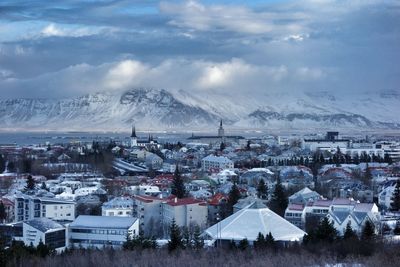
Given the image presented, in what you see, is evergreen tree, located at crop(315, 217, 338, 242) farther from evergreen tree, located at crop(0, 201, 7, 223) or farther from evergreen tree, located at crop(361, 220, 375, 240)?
evergreen tree, located at crop(0, 201, 7, 223)

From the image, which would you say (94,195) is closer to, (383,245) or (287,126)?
(383,245)

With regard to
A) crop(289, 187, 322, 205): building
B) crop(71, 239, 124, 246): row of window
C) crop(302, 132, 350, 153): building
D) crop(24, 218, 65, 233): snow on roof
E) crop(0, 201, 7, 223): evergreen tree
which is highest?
crop(302, 132, 350, 153): building

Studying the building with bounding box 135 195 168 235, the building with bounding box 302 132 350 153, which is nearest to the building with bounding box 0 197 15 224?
the building with bounding box 135 195 168 235

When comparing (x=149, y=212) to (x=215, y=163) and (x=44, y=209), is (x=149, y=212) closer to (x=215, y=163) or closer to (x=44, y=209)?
(x=44, y=209)

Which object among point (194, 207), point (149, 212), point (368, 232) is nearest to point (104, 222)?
point (149, 212)

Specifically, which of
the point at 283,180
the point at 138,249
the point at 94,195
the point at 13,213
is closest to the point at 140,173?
the point at 283,180
